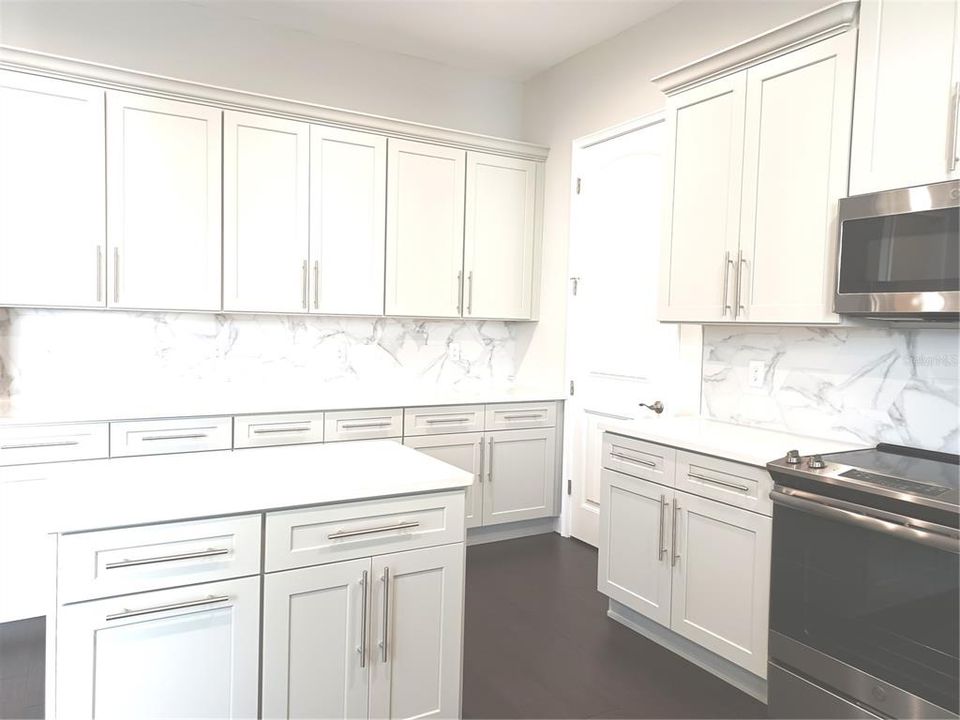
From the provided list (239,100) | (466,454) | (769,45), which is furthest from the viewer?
(466,454)

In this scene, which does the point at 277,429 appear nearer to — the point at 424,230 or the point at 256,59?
the point at 424,230

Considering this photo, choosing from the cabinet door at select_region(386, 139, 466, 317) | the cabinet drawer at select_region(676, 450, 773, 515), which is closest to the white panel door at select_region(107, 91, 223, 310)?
the cabinet door at select_region(386, 139, 466, 317)

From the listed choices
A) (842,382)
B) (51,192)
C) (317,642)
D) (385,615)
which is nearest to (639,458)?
(842,382)

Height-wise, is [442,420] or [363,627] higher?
[442,420]

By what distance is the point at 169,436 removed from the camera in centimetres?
304

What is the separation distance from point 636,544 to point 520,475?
128 centimetres

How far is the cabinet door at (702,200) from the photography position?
2.69 metres

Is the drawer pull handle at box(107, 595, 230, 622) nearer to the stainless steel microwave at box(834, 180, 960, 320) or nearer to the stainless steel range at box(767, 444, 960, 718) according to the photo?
the stainless steel range at box(767, 444, 960, 718)

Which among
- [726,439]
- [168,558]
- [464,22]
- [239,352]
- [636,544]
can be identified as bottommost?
[636,544]

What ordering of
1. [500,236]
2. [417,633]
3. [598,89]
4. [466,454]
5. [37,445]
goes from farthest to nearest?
1. [500,236]
2. [598,89]
3. [466,454]
4. [37,445]
5. [417,633]

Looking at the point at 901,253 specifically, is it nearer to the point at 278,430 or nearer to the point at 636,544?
the point at 636,544

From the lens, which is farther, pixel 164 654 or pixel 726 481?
pixel 726 481

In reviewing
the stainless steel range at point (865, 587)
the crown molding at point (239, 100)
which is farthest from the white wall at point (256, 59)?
the stainless steel range at point (865, 587)

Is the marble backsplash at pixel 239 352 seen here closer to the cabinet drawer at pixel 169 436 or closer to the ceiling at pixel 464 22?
the cabinet drawer at pixel 169 436
